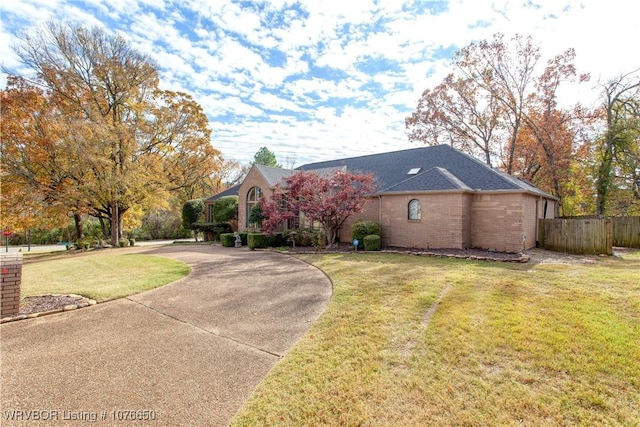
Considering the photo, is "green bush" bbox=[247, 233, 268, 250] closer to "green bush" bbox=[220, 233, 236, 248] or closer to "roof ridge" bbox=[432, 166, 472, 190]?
"green bush" bbox=[220, 233, 236, 248]

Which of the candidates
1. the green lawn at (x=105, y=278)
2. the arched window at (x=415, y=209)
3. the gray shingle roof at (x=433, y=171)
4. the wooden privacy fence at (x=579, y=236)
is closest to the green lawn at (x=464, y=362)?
the green lawn at (x=105, y=278)

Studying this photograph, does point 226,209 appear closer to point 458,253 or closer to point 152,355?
point 458,253

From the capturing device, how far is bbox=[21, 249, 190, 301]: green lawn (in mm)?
7836

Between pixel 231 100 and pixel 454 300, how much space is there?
19.2 m

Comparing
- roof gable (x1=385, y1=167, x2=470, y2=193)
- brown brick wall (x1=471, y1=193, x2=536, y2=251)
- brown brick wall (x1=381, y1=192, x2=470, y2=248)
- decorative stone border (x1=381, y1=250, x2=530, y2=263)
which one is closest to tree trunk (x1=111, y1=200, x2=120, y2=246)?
brown brick wall (x1=381, y1=192, x2=470, y2=248)

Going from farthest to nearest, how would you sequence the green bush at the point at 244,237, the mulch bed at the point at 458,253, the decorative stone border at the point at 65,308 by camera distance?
the green bush at the point at 244,237 → the mulch bed at the point at 458,253 → the decorative stone border at the point at 65,308

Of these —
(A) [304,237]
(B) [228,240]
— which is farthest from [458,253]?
(B) [228,240]

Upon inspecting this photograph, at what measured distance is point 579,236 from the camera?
14.3 meters

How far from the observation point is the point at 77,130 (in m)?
18.5

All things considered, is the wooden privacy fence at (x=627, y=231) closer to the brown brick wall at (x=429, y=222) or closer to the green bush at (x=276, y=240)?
the brown brick wall at (x=429, y=222)

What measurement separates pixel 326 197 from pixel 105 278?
31.8ft

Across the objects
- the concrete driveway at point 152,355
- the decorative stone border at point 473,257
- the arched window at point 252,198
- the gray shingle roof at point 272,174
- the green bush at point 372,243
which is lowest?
the concrete driveway at point 152,355

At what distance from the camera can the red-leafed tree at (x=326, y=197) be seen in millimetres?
15188

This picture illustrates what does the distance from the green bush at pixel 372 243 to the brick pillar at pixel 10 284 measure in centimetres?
1247
